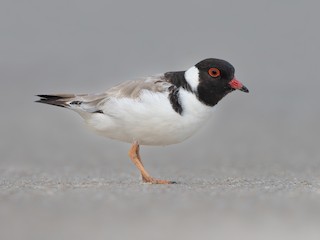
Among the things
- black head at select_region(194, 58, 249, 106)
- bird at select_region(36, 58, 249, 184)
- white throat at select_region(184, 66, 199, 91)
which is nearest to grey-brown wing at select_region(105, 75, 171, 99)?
bird at select_region(36, 58, 249, 184)

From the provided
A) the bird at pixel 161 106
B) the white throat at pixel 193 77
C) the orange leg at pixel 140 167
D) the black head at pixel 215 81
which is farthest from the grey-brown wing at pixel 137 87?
the orange leg at pixel 140 167

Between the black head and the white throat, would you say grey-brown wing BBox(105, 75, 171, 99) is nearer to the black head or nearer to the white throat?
the white throat

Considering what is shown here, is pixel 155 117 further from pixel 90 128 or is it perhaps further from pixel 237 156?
pixel 237 156

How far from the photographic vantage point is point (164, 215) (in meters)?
7.72

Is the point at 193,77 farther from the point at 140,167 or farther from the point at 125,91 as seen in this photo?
the point at 140,167

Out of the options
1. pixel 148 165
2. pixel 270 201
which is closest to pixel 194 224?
pixel 270 201

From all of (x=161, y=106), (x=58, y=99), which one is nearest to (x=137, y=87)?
(x=161, y=106)

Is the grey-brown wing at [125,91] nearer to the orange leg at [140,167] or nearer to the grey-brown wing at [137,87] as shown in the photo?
the grey-brown wing at [137,87]

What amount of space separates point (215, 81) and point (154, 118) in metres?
0.82

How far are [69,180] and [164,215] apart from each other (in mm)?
2648

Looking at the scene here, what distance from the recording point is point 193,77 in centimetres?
954

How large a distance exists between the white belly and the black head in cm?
13

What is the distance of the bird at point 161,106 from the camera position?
30.7 feet

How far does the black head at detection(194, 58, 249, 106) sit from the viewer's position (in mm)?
9539
